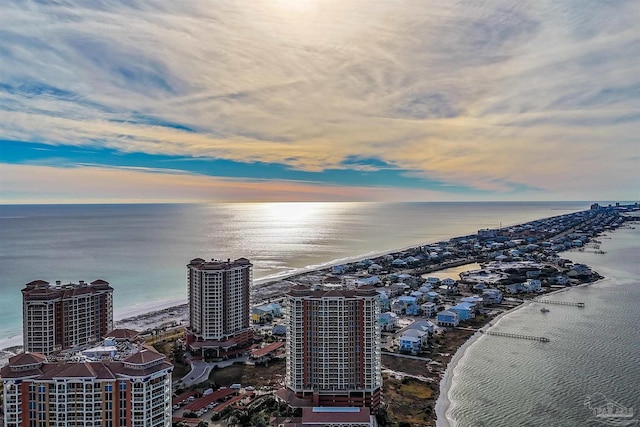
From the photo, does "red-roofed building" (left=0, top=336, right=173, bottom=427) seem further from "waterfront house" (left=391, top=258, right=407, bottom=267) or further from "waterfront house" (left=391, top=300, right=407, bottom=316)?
"waterfront house" (left=391, top=258, right=407, bottom=267)

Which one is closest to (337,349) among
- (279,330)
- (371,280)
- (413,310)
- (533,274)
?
(279,330)

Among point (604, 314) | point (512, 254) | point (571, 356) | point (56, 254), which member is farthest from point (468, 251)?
point (56, 254)

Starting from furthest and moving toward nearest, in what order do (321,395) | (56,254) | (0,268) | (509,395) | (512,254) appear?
1. (512,254)
2. (56,254)
3. (0,268)
4. (509,395)
5. (321,395)

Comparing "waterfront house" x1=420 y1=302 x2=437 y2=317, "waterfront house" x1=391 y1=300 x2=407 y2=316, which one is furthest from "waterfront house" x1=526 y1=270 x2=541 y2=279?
"waterfront house" x1=391 y1=300 x2=407 y2=316

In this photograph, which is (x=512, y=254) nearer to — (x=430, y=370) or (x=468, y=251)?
(x=468, y=251)

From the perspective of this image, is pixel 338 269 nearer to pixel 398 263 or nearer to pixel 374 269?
pixel 374 269
